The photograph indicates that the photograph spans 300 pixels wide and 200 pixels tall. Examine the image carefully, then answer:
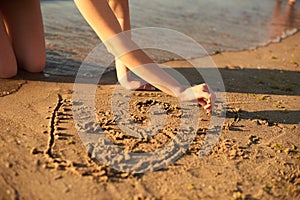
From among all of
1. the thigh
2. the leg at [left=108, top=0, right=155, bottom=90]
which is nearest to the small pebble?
the leg at [left=108, top=0, right=155, bottom=90]

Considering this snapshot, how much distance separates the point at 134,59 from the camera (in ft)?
7.47

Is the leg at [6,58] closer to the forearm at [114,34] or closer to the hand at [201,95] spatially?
the forearm at [114,34]

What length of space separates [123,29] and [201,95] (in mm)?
1033

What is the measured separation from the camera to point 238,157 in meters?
2.07

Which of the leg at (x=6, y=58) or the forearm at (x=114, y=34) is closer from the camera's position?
the forearm at (x=114, y=34)

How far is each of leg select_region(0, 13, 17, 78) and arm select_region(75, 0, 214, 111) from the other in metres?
1.08

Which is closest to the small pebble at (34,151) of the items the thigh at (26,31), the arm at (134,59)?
the arm at (134,59)

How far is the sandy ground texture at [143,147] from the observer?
5.68 feet

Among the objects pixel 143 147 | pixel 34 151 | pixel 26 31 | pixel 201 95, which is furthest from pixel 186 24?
pixel 34 151

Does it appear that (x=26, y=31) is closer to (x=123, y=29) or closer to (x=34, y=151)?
(x=123, y=29)

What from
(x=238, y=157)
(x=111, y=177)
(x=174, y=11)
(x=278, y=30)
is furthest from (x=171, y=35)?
(x=111, y=177)

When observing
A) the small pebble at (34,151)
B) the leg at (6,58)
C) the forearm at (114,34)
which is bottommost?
the small pebble at (34,151)

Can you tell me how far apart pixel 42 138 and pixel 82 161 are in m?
0.34

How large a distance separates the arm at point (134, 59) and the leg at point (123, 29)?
57 centimetres
